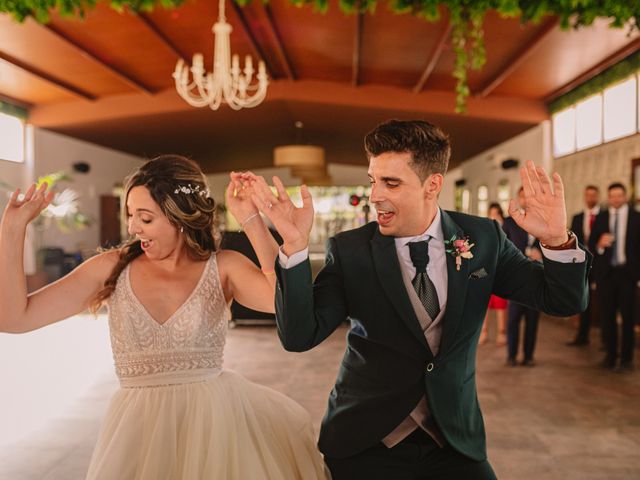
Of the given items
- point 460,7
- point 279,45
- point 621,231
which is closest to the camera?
→ point 460,7

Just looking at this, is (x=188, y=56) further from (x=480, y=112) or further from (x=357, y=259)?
(x=357, y=259)

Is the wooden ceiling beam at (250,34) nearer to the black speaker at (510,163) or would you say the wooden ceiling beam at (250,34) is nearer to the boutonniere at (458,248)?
the black speaker at (510,163)

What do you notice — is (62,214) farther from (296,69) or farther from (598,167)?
(598,167)

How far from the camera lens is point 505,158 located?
1158cm

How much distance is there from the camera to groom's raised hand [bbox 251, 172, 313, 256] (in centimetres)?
141

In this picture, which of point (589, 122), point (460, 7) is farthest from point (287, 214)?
point (589, 122)

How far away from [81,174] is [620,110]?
1022cm

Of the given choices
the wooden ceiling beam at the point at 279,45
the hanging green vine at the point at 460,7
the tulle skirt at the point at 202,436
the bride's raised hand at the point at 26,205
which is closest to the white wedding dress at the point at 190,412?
the tulle skirt at the point at 202,436

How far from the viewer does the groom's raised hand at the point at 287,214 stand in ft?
4.64

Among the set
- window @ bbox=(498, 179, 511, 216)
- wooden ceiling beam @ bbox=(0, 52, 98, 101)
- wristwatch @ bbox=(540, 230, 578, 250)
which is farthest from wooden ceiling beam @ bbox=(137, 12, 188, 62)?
window @ bbox=(498, 179, 511, 216)

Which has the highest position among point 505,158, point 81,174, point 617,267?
point 505,158

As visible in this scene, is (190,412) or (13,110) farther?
(13,110)

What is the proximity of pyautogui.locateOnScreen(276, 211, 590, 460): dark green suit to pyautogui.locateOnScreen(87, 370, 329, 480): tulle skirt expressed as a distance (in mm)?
169

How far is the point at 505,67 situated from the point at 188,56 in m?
4.28
